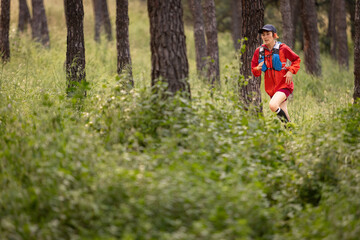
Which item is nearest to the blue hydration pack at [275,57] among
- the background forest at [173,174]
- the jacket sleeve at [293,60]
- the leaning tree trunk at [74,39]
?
the jacket sleeve at [293,60]

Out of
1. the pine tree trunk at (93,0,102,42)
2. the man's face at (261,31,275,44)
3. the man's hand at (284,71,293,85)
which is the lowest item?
the man's hand at (284,71,293,85)

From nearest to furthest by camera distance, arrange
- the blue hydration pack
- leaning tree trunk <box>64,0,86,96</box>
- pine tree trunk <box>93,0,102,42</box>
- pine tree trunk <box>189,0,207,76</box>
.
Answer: the blue hydration pack → leaning tree trunk <box>64,0,86,96</box> → pine tree trunk <box>189,0,207,76</box> → pine tree trunk <box>93,0,102,42</box>

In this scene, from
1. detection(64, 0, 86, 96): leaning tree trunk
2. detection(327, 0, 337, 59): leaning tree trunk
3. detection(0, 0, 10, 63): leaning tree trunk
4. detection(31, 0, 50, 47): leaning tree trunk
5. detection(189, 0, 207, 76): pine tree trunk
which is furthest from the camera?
detection(327, 0, 337, 59): leaning tree trunk

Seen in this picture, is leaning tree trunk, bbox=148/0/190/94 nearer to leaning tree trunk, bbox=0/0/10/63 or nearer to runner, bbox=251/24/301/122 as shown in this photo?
runner, bbox=251/24/301/122

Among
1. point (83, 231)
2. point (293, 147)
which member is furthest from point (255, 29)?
point (83, 231)

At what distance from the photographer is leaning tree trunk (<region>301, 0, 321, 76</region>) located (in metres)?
15.6

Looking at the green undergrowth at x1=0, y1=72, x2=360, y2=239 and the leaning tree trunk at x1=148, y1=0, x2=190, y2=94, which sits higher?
the leaning tree trunk at x1=148, y1=0, x2=190, y2=94

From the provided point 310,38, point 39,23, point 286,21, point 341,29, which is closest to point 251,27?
point 286,21

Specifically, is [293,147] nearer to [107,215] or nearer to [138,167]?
[138,167]

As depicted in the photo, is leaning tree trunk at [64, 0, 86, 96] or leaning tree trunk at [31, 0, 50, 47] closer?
leaning tree trunk at [64, 0, 86, 96]

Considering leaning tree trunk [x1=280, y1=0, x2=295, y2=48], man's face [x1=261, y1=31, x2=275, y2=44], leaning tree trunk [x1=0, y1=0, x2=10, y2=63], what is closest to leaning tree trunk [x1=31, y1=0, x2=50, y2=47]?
leaning tree trunk [x1=0, y1=0, x2=10, y2=63]

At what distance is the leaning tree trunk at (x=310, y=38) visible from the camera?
15.6m

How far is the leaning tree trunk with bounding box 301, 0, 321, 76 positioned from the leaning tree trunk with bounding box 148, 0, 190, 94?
37.2ft

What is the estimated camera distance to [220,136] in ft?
16.2
